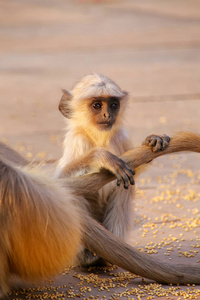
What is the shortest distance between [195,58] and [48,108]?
420cm

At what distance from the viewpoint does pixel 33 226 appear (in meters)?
3.05

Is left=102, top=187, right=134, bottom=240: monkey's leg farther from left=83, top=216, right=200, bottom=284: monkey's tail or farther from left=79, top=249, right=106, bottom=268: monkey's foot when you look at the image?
left=83, top=216, right=200, bottom=284: monkey's tail

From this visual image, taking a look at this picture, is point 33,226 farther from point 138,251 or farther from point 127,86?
point 127,86

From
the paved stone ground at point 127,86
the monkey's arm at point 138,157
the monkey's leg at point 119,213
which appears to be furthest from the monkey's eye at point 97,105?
the monkey's arm at point 138,157

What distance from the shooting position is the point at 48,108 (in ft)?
29.0

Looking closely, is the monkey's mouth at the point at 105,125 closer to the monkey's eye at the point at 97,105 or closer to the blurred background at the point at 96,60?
the monkey's eye at the point at 97,105

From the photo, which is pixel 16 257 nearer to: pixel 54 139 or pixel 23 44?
pixel 54 139

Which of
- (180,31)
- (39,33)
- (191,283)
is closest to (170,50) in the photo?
(180,31)

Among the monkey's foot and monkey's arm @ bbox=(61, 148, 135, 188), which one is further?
the monkey's foot

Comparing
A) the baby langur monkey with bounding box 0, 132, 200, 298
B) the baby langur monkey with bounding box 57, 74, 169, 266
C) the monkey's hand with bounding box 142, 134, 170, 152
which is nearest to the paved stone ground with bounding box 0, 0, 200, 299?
the baby langur monkey with bounding box 0, 132, 200, 298

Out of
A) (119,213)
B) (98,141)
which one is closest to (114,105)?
(98,141)

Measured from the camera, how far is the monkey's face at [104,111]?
178 inches

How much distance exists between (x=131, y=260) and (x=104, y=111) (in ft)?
4.38

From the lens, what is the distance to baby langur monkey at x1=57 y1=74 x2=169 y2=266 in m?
4.15
